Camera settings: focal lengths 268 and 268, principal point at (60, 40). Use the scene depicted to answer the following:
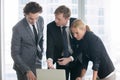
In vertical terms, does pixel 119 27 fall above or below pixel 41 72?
above

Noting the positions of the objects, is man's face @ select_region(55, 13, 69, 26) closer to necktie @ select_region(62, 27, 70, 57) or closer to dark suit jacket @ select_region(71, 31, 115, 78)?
necktie @ select_region(62, 27, 70, 57)

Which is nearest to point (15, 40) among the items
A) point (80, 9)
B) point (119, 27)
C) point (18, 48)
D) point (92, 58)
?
point (18, 48)

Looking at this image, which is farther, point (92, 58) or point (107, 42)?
point (107, 42)

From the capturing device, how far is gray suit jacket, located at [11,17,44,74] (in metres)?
2.81

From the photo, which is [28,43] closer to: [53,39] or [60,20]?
[53,39]

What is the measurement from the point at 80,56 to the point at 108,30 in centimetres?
116

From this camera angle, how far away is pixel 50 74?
234 centimetres

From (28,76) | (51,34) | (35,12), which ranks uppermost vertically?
(35,12)

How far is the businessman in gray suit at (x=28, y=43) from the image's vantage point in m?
2.80

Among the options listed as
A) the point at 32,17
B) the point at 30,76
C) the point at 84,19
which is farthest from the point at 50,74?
the point at 84,19

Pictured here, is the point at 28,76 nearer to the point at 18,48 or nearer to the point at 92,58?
the point at 18,48

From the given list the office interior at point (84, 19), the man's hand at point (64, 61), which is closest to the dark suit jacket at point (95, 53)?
the man's hand at point (64, 61)

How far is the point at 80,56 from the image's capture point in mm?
2771

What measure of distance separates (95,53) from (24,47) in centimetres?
83
